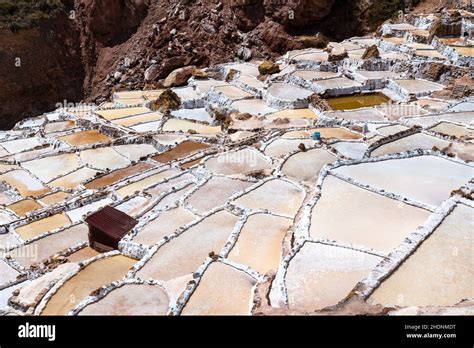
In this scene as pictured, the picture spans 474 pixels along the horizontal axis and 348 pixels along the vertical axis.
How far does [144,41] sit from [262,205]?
91.4ft

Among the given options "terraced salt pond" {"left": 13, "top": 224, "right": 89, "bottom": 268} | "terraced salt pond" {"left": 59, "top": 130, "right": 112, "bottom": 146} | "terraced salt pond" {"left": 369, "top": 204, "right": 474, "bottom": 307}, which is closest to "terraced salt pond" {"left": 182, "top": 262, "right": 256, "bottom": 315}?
"terraced salt pond" {"left": 369, "top": 204, "right": 474, "bottom": 307}

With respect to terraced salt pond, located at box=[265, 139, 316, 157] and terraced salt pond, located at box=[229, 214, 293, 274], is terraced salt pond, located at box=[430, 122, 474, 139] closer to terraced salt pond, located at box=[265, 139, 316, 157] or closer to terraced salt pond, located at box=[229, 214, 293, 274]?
terraced salt pond, located at box=[265, 139, 316, 157]

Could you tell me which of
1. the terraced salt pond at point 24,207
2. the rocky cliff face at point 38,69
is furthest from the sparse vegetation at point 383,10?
the terraced salt pond at point 24,207

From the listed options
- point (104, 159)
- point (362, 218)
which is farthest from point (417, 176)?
point (104, 159)

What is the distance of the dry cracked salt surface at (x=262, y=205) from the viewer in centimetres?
834

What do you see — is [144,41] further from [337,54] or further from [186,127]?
[337,54]

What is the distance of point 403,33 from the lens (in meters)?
28.6

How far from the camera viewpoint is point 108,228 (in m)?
12.1

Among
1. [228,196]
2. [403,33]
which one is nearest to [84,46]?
[403,33]

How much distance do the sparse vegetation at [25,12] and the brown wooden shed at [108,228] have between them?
2816cm

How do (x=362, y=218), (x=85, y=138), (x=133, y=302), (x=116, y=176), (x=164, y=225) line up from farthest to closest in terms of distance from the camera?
(x=85, y=138) < (x=116, y=176) < (x=164, y=225) < (x=362, y=218) < (x=133, y=302)

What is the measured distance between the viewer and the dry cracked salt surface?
8.34 metres

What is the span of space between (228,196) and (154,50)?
82.2ft
